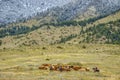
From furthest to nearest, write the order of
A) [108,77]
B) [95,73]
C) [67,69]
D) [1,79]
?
[67,69]
[95,73]
[108,77]
[1,79]

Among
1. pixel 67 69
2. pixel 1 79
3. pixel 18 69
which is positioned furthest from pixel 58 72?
pixel 1 79

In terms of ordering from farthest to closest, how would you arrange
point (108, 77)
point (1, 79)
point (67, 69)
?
point (67, 69) < point (108, 77) < point (1, 79)

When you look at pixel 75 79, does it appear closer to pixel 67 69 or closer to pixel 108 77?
pixel 108 77

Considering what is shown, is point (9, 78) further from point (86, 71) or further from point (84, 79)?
point (86, 71)

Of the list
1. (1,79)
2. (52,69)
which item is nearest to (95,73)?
(52,69)

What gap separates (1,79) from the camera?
51.4 metres

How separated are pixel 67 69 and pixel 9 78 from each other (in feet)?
52.1

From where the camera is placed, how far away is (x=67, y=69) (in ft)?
218

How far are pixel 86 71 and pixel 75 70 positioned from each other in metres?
2.13

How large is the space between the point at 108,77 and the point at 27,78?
13192mm

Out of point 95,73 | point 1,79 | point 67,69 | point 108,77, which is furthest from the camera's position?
point 67,69

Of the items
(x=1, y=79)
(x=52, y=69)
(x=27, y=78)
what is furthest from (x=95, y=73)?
(x=1, y=79)

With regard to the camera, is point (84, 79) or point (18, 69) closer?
point (84, 79)

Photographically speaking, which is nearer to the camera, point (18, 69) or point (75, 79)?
point (75, 79)
